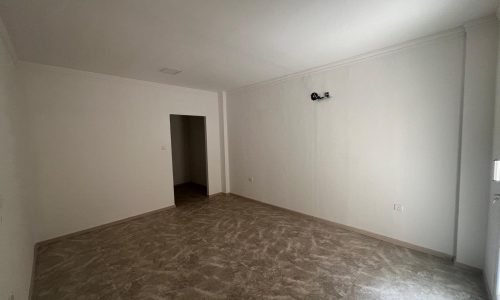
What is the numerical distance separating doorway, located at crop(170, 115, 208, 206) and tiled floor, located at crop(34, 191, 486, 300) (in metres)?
3.16

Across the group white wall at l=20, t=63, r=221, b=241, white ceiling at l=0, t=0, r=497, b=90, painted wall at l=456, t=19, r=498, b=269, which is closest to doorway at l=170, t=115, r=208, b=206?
white wall at l=20, t=63, r=221, b=241

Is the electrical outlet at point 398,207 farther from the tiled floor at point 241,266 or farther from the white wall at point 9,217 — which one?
the white wall at point 9,217

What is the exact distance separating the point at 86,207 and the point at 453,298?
516 cm

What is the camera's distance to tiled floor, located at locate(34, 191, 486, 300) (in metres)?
2.16

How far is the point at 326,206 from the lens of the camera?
149 inches

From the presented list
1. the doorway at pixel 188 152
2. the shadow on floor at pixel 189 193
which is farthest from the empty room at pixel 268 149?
the doorway at pixel 188 152

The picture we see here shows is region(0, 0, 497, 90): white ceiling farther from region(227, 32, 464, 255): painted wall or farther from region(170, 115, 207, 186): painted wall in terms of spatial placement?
region(170, 115, 207, 186): painted wall

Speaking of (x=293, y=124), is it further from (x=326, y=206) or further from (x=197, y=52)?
(x=197, y=52)

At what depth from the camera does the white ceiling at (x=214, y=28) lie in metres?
1.88

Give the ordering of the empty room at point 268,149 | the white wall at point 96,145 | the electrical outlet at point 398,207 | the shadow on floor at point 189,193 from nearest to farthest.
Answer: the empty room at point 268,149, the electrical outlet at point 398,207, the white wall at point 96,145, the shadow on floor at point 189,193

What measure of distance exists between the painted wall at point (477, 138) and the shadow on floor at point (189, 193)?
4.85 metres

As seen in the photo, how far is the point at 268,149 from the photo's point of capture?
470 centimetres

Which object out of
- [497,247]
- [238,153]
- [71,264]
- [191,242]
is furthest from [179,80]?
[497,247]

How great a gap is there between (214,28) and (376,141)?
2746 millimetres
